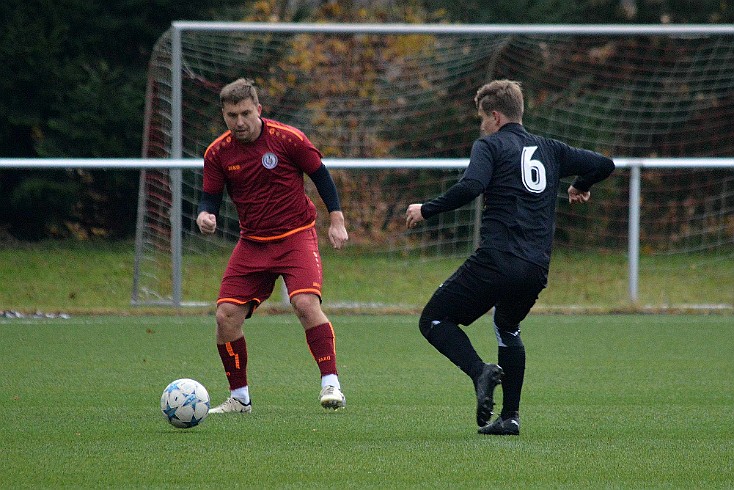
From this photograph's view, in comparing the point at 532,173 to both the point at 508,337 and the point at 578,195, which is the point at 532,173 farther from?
the point at 508,337

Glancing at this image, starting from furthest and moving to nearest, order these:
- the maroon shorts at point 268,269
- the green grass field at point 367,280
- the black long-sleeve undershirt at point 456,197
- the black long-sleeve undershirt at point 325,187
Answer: the green grass field at point 367,280 → the black long-sleeve undershirt at point 325,187 → the maroon shorts at point 268,269 → the black long-sleeve undershirt at point 456,197

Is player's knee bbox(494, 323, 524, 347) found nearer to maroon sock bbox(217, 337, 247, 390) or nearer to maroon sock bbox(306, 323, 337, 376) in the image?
maroon sock bbox(306, 323, 337, 376)

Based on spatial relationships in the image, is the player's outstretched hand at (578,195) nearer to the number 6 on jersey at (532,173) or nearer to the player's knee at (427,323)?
the number 6 on jersey at (532,173)

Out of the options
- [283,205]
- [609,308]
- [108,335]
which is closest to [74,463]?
[283,205]

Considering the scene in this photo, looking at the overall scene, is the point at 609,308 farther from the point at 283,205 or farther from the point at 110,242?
the point at 283,205

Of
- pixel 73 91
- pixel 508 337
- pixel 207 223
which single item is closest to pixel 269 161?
pixel 207 223

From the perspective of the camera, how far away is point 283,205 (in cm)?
707

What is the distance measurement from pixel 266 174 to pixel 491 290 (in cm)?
173

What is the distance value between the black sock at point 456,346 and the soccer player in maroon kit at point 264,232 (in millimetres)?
1054

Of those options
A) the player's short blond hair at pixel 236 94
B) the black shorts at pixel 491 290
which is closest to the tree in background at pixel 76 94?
the player's short blond hair at pixel 236 94

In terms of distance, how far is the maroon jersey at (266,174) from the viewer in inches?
276

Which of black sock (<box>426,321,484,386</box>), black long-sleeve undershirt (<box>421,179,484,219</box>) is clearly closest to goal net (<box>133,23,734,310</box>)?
black sock (<box>426,321,484,386</box>)

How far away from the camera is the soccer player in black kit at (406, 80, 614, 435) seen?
19.1 ft

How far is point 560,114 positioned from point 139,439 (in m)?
11.2
